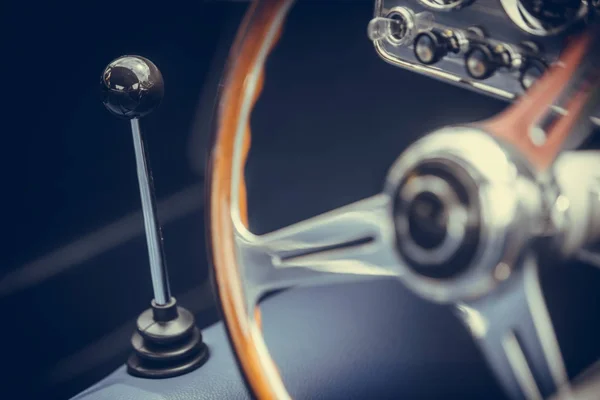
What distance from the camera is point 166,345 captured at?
887 millimetres

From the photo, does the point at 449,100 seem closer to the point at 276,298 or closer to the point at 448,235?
the point at 276,298

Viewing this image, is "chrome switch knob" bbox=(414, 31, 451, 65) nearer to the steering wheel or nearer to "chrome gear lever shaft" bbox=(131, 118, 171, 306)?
the steering wheel

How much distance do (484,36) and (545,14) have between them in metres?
0.06

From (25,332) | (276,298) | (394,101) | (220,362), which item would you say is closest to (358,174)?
(394,101)

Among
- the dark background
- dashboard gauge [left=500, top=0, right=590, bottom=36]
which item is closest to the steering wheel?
dashboard gauge [left=500, top=0, right=590, bottom=36]

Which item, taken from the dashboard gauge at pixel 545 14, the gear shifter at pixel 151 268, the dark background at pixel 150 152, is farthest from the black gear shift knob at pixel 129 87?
the dashboard gauge at pixel 545 14

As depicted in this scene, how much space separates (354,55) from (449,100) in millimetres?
184

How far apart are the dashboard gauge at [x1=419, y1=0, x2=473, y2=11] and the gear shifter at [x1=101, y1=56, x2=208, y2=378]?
324 mm

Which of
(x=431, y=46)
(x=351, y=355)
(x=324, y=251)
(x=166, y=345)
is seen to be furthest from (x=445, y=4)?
(x=166, y=345)

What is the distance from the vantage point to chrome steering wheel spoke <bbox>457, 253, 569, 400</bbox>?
47 cm

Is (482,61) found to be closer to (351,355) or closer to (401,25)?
(401,25)

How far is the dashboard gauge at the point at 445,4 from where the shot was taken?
62cm

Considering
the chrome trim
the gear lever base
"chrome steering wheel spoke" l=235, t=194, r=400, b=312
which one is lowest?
the gear lever base

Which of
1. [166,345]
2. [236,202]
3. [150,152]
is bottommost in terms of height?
[166,345]
